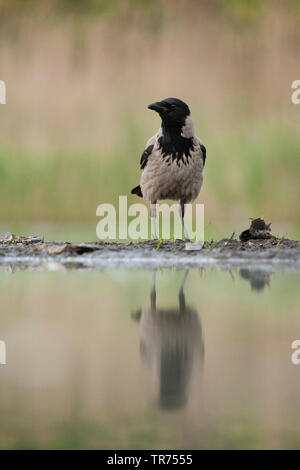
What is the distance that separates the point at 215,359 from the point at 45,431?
0.86m

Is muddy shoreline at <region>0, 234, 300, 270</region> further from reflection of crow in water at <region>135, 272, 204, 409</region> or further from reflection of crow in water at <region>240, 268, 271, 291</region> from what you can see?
reflection of crow in water at <region>135, 272, 204, 409</region>

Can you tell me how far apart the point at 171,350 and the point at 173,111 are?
4.49m

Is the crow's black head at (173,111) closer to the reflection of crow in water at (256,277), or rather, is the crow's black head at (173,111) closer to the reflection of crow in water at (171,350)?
the reflection of crow in water at (256,277)

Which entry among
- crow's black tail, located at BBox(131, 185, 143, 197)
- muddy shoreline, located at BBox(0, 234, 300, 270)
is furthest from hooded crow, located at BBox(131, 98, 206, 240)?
crow's black tail, located at BBox(131, 185, 143, 197)

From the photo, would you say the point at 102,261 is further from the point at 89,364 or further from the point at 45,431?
the point at 45,431

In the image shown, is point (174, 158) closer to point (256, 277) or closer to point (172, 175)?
point (172, 175)

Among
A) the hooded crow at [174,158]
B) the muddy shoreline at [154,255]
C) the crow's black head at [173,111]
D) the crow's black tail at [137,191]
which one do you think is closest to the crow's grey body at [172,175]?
the hooded crow at [174,158]

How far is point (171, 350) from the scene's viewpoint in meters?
2.62

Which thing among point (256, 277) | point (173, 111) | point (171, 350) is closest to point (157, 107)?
point (173, 111)

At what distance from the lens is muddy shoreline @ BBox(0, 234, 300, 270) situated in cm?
559

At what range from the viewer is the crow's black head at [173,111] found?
6.85 m

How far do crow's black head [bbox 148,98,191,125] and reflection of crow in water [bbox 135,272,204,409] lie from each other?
345 centimetres

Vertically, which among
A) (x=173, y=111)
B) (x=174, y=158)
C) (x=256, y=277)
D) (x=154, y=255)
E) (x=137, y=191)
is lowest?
(x=256, y=277)

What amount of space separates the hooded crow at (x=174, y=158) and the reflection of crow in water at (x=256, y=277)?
6.09 feet
